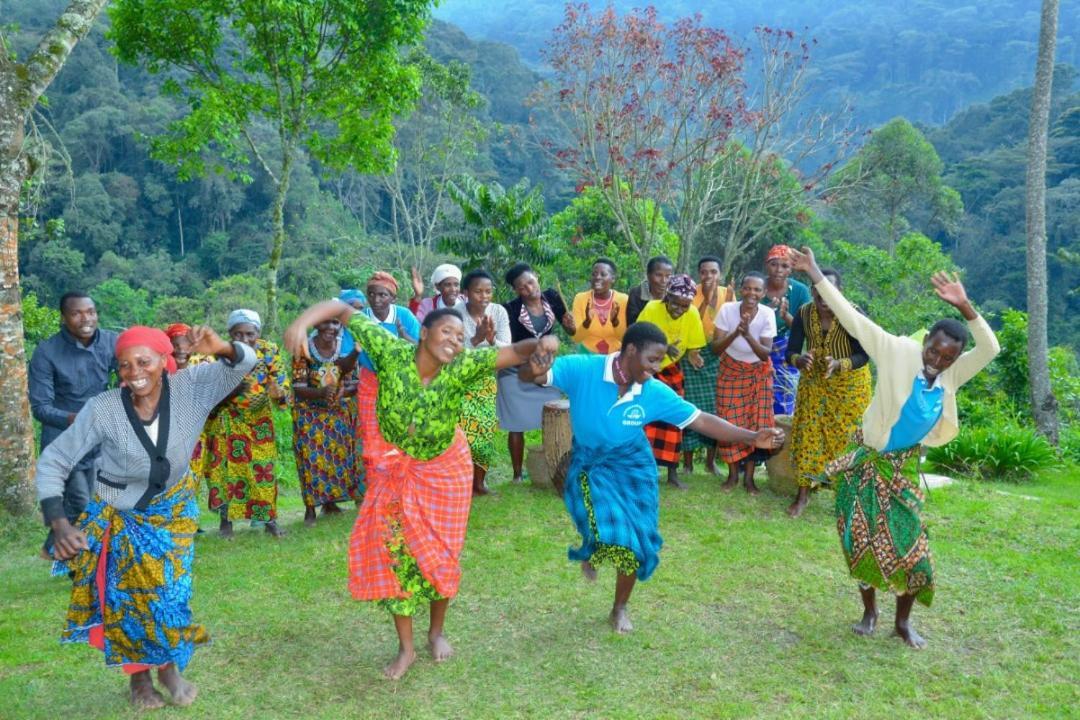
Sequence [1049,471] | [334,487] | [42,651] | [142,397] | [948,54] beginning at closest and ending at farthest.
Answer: [142,397], [42,651], [334,487], [1049,471], [948,54]

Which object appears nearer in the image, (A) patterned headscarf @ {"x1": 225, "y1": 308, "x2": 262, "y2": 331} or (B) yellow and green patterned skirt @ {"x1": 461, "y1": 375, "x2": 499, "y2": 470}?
(A) patterned headscarf @ {"x1": 225, "y1": 308, "x2": 262, "y2": 331}

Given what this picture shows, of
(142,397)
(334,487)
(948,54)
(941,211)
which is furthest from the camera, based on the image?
(948,54)

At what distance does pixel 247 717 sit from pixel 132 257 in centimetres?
3940

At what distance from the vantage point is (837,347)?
643cm

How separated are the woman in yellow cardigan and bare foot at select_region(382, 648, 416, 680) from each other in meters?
2.30

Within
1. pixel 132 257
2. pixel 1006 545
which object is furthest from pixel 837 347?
pixel 132 257

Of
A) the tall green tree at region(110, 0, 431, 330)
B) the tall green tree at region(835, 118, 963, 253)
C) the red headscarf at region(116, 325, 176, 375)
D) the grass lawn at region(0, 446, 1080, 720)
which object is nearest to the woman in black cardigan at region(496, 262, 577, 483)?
the grass lawn at region(0, 446, 1080, 720)

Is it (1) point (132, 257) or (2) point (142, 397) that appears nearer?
(2) point (142, 397)

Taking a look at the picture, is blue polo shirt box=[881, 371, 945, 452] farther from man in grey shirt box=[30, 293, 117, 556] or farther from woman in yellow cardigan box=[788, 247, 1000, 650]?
man in grey shirt box=[30, 293, 117, 556]

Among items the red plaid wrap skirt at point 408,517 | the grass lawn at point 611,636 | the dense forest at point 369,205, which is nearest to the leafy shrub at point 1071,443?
the grass lawn at point 611,636

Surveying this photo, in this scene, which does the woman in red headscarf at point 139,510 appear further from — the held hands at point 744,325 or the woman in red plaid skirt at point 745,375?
the woman in red plaid skirt at point 745,375

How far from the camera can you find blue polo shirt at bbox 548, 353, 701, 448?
14.5 feet

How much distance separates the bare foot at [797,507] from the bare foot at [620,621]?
96.3 inches

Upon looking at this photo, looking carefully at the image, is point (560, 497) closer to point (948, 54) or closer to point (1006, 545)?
point (1006, 545)
